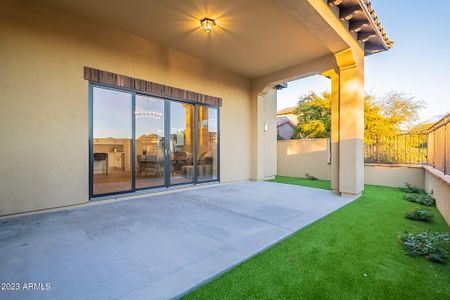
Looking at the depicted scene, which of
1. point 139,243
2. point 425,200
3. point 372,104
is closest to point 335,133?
point 425,200

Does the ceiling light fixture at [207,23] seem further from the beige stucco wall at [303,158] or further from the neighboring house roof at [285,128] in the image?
the neighboring house roof at [285,128]

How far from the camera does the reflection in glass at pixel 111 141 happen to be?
179 inches

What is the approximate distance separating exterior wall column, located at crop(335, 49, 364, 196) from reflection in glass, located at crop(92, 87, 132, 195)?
5.25 meters

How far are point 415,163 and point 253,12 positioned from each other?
644cm

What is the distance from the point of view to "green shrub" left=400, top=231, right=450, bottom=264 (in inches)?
87.2

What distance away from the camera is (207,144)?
6648 millimetres

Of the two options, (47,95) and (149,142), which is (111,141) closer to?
(149,142)

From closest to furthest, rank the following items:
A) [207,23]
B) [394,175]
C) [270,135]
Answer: [207,23] → [394,175] → [270,135]

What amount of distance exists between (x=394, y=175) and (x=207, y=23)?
687 cm

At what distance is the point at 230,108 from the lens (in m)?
7.21

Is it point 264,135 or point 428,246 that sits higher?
point 264,135

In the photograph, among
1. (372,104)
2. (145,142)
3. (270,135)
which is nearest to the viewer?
(145,142)

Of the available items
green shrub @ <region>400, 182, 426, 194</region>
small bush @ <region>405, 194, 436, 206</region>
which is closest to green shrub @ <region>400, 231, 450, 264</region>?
small bush @ <region>405, 194, 436, 206</region>

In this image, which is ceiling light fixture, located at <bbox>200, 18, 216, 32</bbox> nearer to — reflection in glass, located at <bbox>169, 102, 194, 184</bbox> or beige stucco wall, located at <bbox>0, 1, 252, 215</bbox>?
beige stucco wall, located at <bbox>0, 1, 252, 215</bbox>
